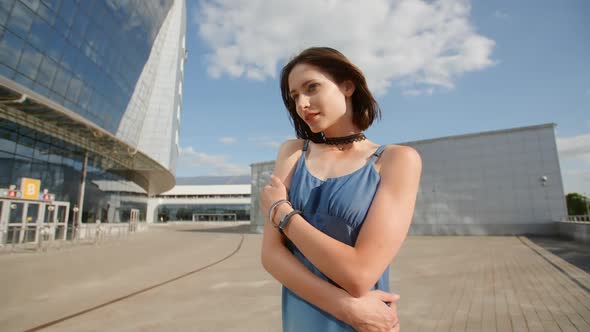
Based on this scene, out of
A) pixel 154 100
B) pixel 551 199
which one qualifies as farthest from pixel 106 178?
pixel 551 199

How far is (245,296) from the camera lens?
19.0 ft

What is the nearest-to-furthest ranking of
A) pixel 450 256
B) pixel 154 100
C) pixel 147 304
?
pixel 147 304, pixel 450 256, pixel 154 100

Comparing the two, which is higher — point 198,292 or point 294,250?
point 294,250

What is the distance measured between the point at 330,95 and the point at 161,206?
76.0 metres

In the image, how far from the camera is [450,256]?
35.0ft

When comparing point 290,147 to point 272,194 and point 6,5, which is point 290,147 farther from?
point 6,5

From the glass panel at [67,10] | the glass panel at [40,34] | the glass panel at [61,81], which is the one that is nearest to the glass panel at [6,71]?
the glass panel at [40,34]

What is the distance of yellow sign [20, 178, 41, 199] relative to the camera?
15844 mm

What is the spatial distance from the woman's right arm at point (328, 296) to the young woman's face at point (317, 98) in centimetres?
44

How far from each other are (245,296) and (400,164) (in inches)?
215

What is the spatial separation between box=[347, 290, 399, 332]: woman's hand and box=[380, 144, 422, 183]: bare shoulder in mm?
389

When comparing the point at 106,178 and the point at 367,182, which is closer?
the point at 367,182

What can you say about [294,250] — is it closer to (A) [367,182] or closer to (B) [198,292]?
(A) [367,182]

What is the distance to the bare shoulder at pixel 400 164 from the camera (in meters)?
1.05
